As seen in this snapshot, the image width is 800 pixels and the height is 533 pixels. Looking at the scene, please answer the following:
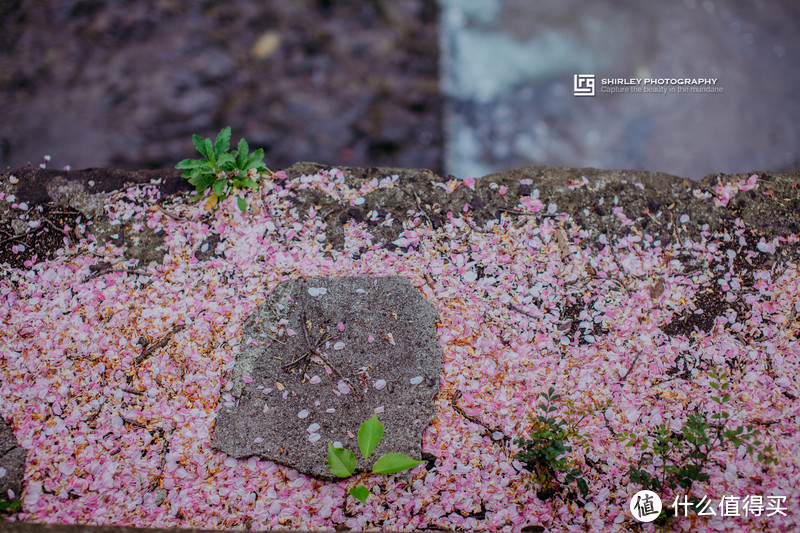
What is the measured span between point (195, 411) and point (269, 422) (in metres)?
0.37

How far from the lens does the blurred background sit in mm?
3062

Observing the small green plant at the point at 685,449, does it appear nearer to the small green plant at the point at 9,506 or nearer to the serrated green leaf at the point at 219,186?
the serrated green leaf at the point at 219,186

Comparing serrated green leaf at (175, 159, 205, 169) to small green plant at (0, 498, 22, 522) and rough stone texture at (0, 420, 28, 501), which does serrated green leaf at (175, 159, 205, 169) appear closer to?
rough stone texture at (0, 420, 28, 501)

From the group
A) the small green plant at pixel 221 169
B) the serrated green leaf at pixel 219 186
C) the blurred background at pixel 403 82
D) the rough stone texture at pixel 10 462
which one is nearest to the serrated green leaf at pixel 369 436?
the small green plant at pixel 221 169

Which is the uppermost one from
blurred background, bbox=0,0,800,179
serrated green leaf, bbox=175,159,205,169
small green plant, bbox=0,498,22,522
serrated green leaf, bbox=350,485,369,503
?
blurred background, bbox=0,0,800,179

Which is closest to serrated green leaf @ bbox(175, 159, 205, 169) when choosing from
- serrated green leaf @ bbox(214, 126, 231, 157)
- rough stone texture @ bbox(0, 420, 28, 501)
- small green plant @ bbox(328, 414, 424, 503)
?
serrated green leaf @ bbox(214, 126, 231, 157)

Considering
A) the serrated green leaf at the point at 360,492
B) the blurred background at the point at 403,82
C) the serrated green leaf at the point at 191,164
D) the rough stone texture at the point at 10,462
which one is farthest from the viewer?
the blurred background at the point at 403,82

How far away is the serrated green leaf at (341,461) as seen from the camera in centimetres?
189

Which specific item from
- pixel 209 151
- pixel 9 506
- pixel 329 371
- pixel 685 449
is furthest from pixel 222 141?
pixel 685 449

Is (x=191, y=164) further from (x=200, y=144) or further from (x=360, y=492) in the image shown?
(x=360, y=492)

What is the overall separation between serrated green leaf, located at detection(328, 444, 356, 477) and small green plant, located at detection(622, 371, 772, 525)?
1.23 m

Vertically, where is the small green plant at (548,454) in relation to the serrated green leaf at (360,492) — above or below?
above

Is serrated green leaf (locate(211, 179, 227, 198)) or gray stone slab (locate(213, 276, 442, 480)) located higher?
serrated green leaf (locate(211, 179, 227, 198))

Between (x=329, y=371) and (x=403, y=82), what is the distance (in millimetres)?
2168
